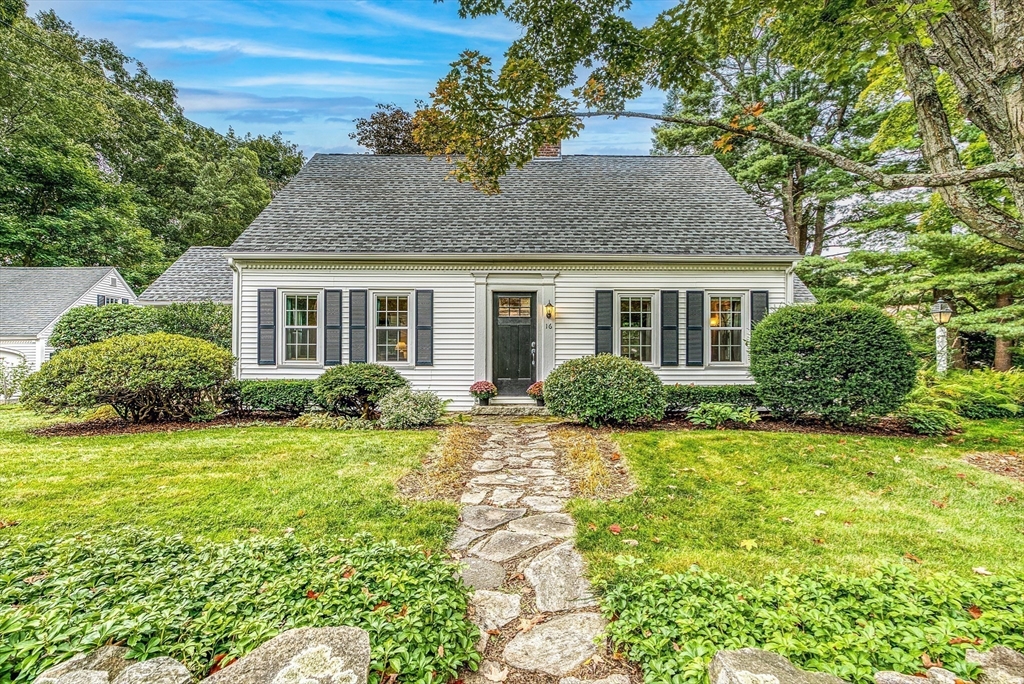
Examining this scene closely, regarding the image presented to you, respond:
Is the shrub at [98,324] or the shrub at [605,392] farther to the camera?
the shrub at [98,324]

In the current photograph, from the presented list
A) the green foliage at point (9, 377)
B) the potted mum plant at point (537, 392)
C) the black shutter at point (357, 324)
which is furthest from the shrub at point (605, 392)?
the green foliage at point (9, 377)

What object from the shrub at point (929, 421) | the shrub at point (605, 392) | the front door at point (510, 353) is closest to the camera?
the shrub at point (929, 421)

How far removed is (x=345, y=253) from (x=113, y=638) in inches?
302

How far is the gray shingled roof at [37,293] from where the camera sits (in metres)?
12.8

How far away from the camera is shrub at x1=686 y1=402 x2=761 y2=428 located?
6.89m

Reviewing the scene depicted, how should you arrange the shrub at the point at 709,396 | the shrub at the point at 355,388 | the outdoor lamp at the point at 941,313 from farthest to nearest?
the outdoor lamp at the point at 941,313 < the shrub at the point at 709,396 < the shrub at the point at 355,388

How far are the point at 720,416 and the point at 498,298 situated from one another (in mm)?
4662

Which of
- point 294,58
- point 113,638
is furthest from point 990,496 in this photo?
point 294,58

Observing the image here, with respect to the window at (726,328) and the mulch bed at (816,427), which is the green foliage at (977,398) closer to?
the mulch bed at (816,427)

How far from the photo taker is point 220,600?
6.87ft

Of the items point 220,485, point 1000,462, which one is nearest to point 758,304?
point 1000,462

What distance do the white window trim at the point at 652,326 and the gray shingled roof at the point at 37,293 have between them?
1609cm

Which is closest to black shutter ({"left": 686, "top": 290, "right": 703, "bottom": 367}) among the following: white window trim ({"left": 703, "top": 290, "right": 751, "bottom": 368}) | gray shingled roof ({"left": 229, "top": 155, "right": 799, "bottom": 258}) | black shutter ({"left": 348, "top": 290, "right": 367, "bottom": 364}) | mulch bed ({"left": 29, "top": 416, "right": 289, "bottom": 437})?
white window trim ({"left": 703, "top": 290, "right": 751, "bottom": 368})

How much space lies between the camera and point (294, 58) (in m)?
10.3
